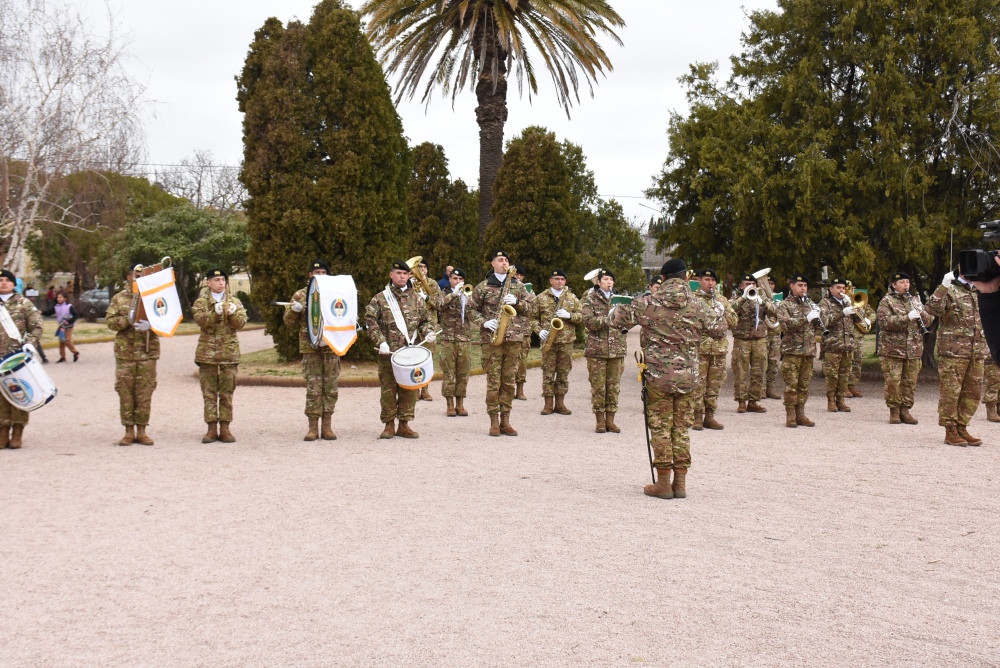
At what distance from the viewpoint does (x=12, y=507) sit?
721cm

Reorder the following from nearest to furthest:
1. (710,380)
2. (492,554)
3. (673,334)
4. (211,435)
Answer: (492,554)
(673,334)
(211,435)
(710,380)

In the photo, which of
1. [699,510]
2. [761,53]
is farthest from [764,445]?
[761,53]

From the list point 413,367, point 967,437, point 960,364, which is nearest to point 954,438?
point 967,437

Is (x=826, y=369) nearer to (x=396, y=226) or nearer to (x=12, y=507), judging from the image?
(x=396, y=226)

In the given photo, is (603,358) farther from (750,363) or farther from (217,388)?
(217,388)

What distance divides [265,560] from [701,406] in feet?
25.3

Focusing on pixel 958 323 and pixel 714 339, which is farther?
pixel 714 339

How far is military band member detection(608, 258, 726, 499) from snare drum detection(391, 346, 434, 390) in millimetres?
3035

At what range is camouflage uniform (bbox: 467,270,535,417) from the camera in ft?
36.8

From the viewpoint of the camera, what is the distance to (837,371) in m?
13.7

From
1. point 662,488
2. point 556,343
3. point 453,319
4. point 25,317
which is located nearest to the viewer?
point 662,488

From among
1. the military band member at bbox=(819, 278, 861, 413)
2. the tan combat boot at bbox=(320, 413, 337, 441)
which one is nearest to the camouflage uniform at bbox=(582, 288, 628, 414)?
the tan combat boot at bbox=(320, 413, 337, 441)

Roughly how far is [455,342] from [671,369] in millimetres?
6477

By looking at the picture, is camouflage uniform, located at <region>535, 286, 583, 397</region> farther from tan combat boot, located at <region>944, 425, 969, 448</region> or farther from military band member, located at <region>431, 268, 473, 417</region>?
tan combat boot, located at <region>944, 425, 969, 448</region>
